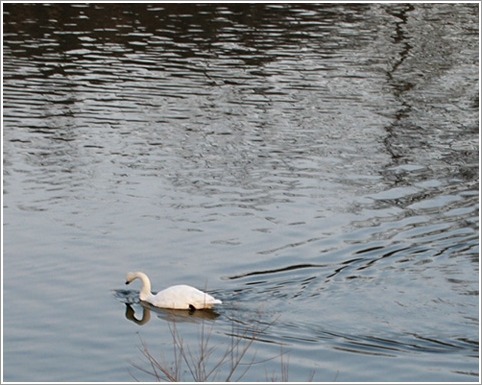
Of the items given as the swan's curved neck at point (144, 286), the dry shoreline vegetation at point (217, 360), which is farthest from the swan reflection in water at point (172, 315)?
the dry shoreline vegetation at point (217, 360)

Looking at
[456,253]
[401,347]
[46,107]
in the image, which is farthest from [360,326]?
[46,107]

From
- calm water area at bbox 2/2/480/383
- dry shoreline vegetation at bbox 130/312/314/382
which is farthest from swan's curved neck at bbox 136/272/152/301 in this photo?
dry shoreline vegetation at bbox 130/312/314/382

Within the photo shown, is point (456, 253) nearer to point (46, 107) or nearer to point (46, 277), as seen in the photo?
point (46, 277)

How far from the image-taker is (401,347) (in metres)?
11.4

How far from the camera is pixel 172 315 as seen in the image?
12.7 metres

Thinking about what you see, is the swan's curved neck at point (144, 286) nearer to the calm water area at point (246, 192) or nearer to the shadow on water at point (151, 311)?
the shadow on water at point (151, 311)

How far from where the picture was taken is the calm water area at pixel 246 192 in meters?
11.8

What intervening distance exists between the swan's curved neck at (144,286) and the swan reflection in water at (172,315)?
128mm

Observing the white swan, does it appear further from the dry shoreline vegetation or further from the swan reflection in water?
the dry shoreline vegetation

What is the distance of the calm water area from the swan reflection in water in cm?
2

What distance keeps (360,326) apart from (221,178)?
18.5ft

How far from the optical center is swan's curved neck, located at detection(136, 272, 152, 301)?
1306 centimetres

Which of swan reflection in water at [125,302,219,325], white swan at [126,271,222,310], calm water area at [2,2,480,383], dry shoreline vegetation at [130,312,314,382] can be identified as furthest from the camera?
swan reflection in water at [125,302,219,325]

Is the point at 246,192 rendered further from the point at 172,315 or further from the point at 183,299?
the point at 183,299
